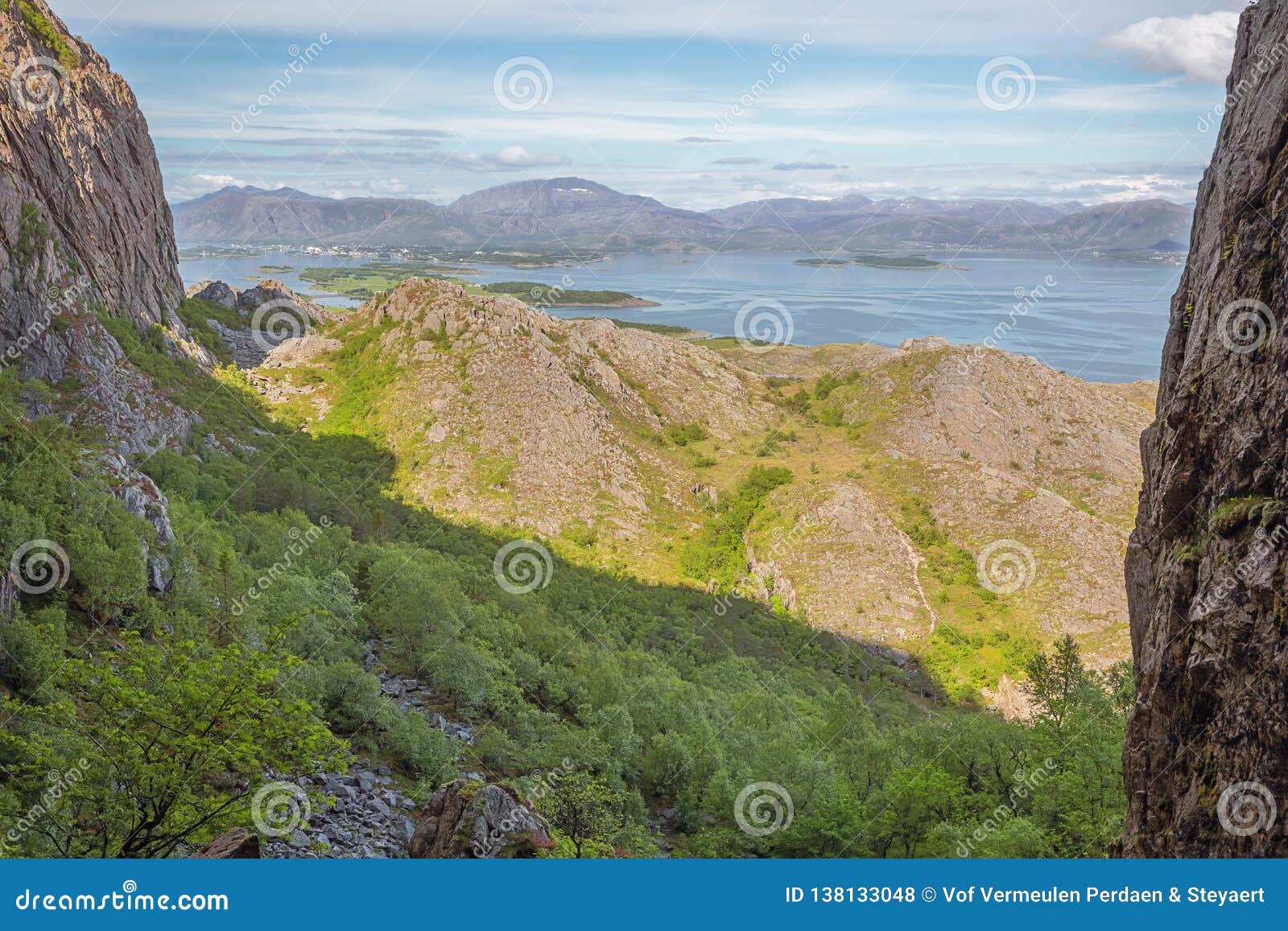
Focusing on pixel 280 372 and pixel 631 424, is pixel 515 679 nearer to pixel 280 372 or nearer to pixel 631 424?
pixel 631 424

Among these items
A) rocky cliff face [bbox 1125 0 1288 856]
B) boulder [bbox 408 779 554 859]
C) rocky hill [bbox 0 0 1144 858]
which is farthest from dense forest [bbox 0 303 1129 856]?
rocky cliff face [bbox 1125 0 1288 856]

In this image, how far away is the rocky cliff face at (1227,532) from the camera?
916cm

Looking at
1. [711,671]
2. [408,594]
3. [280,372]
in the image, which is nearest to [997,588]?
[711,671]

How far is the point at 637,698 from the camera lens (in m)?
28.2

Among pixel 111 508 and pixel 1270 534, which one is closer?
pixel 1270 534

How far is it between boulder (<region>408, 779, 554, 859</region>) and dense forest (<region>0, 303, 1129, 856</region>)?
89 centimetres

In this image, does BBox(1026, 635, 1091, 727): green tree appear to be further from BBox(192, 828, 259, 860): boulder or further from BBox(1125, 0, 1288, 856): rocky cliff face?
BBox(192, 828, 259, 860): boulder

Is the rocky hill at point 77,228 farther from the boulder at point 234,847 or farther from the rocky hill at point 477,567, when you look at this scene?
the boulder at point 234,847

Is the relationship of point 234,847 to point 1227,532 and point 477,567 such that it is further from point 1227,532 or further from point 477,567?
point 477,567

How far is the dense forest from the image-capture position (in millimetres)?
10453

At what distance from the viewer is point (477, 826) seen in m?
13.0

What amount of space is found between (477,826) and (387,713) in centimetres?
859

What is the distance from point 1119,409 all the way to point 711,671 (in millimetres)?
56166

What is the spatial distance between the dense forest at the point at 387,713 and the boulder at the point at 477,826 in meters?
0.89
